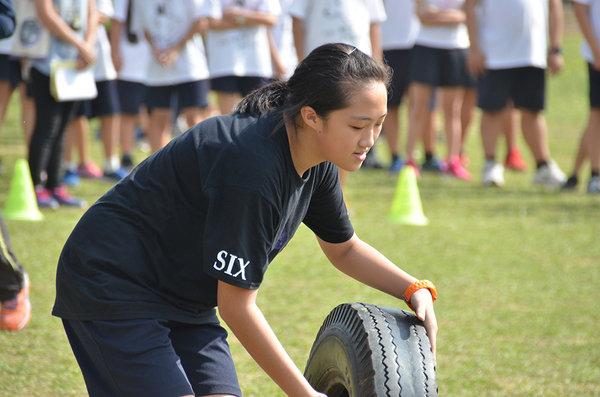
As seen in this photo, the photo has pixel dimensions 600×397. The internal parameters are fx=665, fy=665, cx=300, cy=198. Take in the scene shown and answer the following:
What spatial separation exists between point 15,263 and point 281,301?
4.63 ft

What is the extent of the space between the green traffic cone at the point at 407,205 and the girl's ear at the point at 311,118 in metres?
3.59

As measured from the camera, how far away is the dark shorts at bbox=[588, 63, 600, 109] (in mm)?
6152

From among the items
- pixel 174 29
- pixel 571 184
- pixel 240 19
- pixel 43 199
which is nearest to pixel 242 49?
pixel 240 19

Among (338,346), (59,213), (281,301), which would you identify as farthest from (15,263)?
(59,213)

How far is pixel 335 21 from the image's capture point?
5.25 m

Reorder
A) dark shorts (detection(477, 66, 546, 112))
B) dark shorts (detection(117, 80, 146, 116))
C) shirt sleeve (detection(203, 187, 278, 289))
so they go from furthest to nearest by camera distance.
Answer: dark shorts (detection(117, 80, 146, 116)), dark shorts (detection(477, 66, 546, 112)), shirt sleeve (detection(203, 187, 278, 289))

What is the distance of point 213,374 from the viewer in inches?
79.9

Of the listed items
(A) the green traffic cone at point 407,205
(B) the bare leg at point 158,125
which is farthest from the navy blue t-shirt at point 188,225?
(B) the bare leg at point 158,125

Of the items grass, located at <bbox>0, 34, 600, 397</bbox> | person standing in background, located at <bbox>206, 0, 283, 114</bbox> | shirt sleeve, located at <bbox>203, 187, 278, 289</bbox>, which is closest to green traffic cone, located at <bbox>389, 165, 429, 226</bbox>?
grass, located at <bbox>0, 34, 600, 397</bbox>

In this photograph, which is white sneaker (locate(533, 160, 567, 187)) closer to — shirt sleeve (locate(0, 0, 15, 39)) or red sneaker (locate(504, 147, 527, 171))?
red sneaker (locate(504, 147, 527, 171))

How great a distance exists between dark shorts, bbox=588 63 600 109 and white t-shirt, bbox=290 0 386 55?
2.29 meters

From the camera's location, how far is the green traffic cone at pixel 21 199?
4.94 metres

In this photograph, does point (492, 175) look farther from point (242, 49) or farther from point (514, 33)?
point (242, 49)

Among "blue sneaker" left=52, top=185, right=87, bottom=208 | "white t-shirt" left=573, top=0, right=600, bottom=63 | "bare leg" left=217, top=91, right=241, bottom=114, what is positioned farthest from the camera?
"white t-shirt" left=573, top=0, right=600, bottom=63
